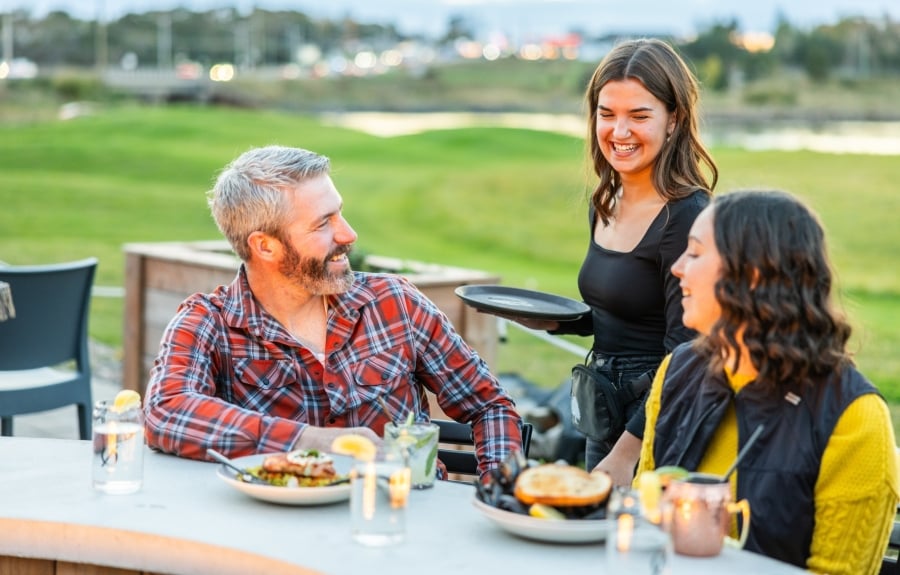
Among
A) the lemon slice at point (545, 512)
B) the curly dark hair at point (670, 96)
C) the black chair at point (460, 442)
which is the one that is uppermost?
the curly dark hair at point (670, 96)

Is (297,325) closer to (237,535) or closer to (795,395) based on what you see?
(237,535)

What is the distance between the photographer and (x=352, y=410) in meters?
2.65

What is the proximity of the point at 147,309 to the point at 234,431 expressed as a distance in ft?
11.2

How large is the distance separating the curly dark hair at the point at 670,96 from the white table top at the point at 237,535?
1045mm

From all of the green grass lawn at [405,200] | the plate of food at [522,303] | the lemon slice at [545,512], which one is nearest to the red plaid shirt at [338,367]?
the plate of food at [522,303]

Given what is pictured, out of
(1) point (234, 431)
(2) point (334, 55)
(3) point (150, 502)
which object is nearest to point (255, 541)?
A: (3) point (150, 502)

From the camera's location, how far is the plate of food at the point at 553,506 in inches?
72.4

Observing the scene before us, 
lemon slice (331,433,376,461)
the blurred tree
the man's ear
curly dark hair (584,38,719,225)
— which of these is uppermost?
the blurred tree

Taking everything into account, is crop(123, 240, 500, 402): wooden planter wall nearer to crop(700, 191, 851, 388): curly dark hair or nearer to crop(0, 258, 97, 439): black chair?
crop(0, 258, 97, 439): black chair

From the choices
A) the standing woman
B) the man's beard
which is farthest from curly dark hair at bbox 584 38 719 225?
the man's beard

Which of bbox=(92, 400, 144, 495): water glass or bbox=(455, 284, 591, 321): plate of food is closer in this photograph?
bbox=(92, 400, 144, 495): water glass

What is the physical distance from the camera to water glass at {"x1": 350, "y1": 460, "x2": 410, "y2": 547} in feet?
5.98

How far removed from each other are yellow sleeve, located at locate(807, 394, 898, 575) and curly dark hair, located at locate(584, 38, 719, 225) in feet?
3.30

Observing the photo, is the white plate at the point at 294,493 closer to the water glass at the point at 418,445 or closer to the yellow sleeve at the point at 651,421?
the water glass at the point at 418,445
